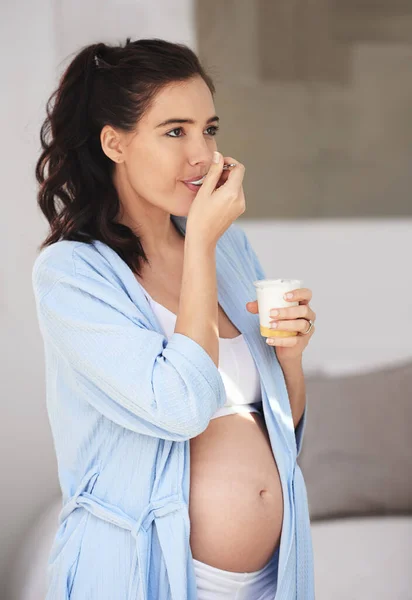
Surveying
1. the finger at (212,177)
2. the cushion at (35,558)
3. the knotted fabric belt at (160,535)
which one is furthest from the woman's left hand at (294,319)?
the cushion at (35,558)

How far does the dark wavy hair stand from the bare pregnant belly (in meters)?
0.37

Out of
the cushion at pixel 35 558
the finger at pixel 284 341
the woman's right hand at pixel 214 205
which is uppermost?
the woman's right hand at pixel 214 205

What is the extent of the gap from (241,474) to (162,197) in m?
0.54

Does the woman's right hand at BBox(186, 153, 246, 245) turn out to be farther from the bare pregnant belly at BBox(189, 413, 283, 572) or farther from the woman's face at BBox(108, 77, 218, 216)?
the bare pregnant belly at BBox(189, 413, 283, 572)

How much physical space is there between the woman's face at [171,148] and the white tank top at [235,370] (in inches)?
7.7

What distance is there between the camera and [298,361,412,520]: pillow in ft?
8.59

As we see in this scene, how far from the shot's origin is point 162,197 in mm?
1404

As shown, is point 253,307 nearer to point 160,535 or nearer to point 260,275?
point 260,275

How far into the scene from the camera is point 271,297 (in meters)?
1.33

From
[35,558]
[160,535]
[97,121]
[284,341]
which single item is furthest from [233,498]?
[35,558]

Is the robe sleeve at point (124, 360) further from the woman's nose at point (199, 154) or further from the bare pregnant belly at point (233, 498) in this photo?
the woman's nose at point (199, 154)

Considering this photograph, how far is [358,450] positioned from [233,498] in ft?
4.59

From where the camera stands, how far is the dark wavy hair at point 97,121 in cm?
142

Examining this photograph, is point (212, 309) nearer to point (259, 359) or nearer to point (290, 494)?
point (259, 359)
